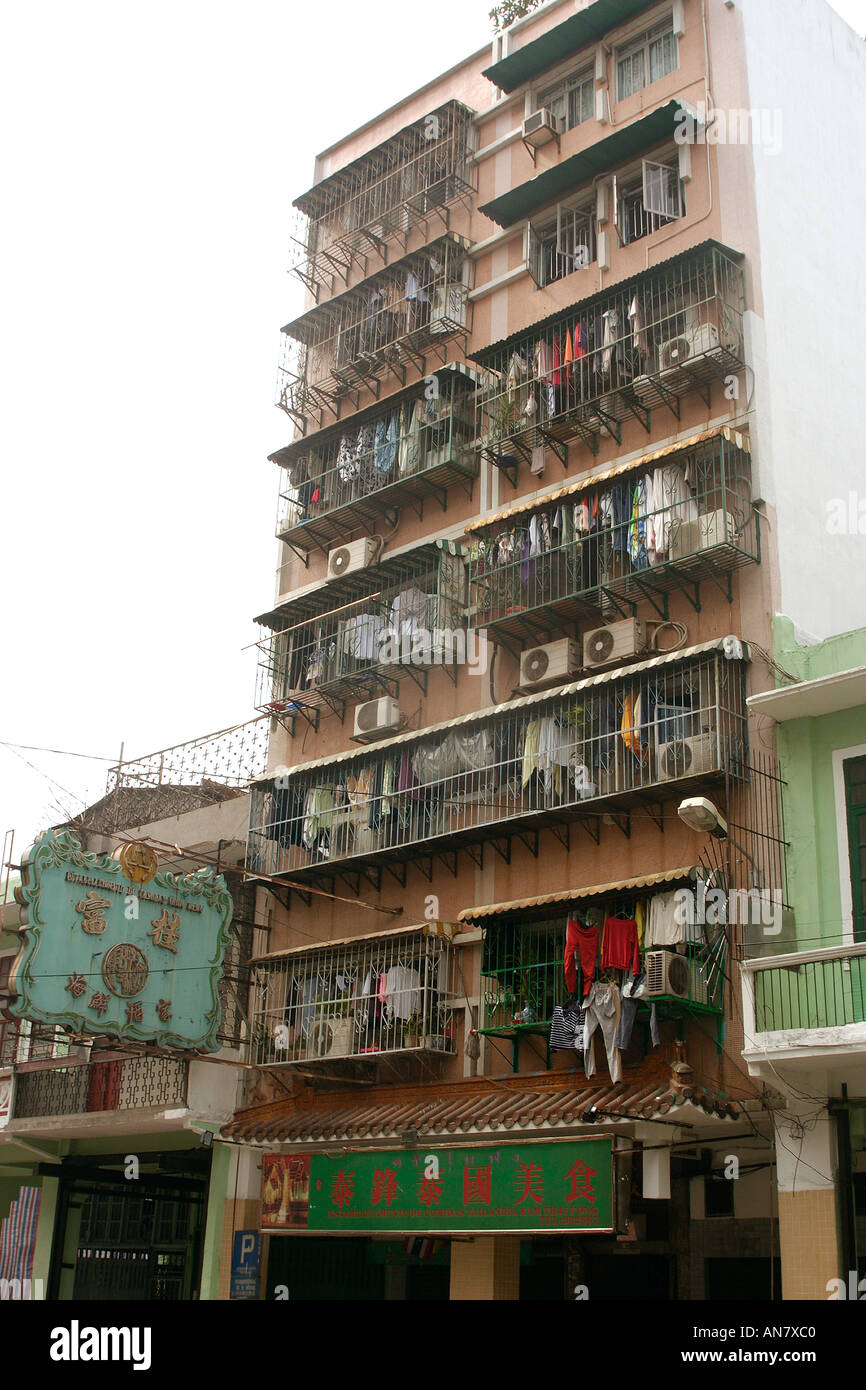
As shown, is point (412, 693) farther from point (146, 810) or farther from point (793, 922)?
point (793, 922)

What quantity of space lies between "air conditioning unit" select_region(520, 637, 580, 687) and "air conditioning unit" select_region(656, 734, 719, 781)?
2.47 meters

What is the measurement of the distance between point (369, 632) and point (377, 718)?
65.1 inches

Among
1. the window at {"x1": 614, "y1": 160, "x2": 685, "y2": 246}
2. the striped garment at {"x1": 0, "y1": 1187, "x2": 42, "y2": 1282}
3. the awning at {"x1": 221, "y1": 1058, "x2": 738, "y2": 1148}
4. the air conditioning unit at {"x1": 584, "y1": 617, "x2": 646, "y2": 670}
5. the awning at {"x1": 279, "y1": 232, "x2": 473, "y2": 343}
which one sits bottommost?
the striped garment at {"x1": 0, "y1": 1187, "x2": 42, "y2": 1282}

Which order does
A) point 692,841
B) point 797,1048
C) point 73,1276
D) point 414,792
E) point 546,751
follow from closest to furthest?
point 797,1048
point 692,841
point 546,751
point 414,792
point 73,1276

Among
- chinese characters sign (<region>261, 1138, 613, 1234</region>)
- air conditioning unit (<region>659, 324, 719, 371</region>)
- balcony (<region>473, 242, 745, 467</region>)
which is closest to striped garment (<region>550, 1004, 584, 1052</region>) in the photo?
chinese characters sign (<region>261, 1138, 613, 1234</region>)

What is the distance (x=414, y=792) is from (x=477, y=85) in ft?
47.5

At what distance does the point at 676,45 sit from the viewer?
22.5 metres

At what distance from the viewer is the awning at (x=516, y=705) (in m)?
17.5

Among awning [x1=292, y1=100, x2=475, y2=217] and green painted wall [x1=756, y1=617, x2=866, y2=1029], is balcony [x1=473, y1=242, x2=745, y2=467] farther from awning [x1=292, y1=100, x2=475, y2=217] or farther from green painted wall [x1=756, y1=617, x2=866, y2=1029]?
awning [x1=292, y1=100, x2=475, y2=217]

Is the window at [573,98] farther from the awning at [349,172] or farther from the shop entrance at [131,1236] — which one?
the shop entrance at [131,1236]

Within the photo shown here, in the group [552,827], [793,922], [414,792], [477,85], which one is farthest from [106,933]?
[477,85]

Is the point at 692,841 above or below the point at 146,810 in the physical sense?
below

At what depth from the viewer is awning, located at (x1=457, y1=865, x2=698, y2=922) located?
16233 mm

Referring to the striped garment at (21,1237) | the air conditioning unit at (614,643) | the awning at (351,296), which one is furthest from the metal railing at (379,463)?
the striped garment at (21,1237)
